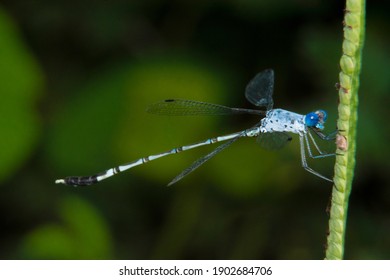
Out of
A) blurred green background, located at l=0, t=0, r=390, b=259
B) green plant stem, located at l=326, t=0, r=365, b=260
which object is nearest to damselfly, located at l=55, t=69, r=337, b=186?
blurred green background, located at l=0, t=0, r=390, b=259

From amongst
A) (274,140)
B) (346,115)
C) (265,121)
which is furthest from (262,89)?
(346,115)

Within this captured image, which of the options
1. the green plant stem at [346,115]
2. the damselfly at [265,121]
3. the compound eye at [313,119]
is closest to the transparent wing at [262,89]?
the damselfly at [265,121]

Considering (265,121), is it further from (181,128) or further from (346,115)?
(346,115)

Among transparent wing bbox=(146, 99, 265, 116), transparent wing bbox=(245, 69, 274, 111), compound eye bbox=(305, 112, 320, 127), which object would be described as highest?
transparent wing bbox=(245, 69, 274, 111)

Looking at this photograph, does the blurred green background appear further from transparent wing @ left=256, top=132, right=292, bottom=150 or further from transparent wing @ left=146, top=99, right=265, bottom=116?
transparent wing @ left=256, top=132, right=292, bottom=150

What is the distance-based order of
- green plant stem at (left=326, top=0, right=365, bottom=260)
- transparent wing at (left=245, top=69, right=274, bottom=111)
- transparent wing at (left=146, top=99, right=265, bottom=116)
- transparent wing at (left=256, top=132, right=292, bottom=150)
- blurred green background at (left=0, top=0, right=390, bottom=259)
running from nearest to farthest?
green plant stem at (left=326, top=0, right=365, bottom=260) → transparent wing at (left=256, top=132, right=292, bottom=150) → transparent wing at (left=245, top=69, right=274, bottom=111) → transparent wing at (left=146, top=99, right=265, bottom=116) → blurred green background at (left=0, top=0, right=390, bottom=259)
